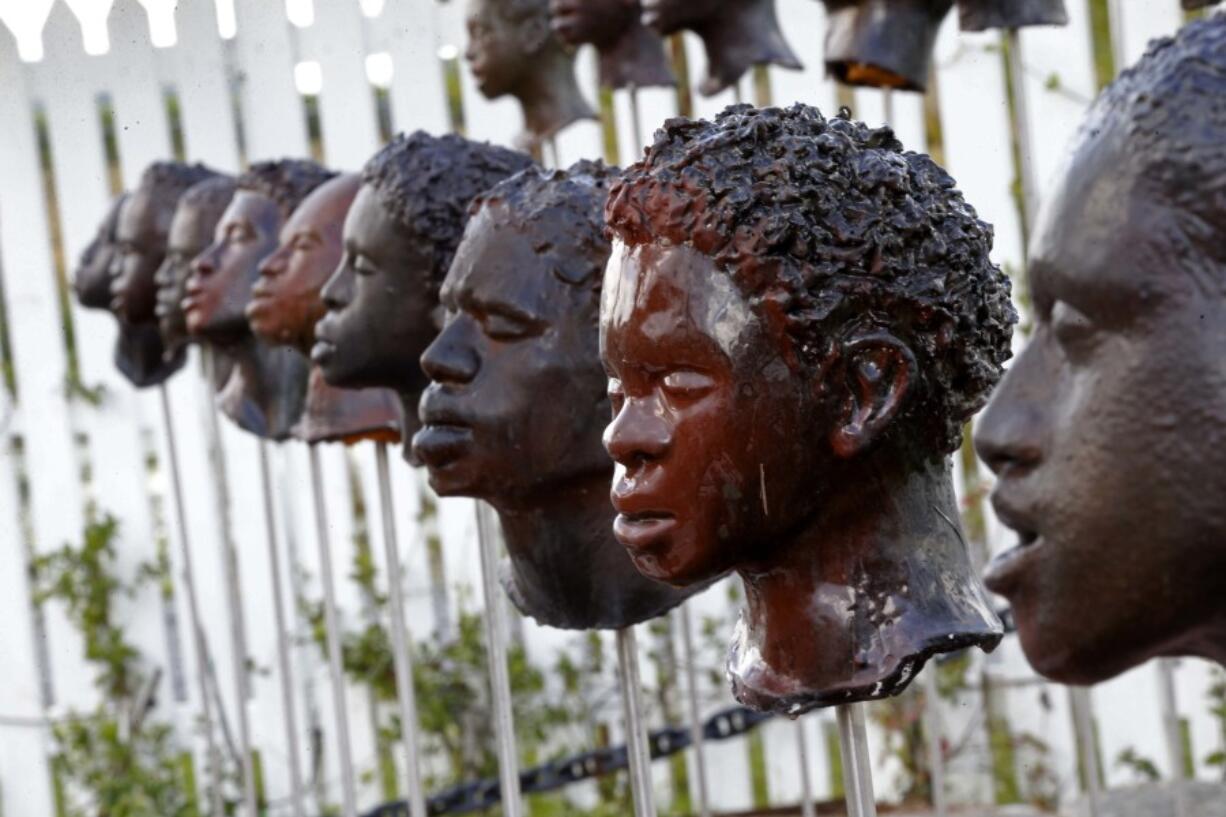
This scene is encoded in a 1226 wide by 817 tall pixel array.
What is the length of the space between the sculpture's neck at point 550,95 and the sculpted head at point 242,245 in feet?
1.81

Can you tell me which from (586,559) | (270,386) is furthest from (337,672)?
(586,559)

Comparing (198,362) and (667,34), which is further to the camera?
(198,362)

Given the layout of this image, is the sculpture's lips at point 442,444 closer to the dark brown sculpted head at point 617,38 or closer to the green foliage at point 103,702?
the dark brown sculpted head at point 617,38

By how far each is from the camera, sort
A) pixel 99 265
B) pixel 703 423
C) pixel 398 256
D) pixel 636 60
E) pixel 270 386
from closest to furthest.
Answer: pixel 703 423, pixel 398 256, pixel 270 386, pixel 636 60, pixel 99 265

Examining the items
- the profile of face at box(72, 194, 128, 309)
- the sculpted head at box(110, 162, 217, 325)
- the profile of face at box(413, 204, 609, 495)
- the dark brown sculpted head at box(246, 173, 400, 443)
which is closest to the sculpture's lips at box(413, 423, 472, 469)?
the profile of face at box(413, 204, 609, 495)

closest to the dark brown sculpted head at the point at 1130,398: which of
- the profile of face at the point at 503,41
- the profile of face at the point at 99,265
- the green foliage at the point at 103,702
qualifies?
the profile of face at the point at 503,41

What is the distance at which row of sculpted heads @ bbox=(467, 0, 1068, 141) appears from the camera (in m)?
2.73

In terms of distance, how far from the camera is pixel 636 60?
3.29 m

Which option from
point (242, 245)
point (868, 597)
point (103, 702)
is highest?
point (242, 245)

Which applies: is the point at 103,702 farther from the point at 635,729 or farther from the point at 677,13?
the point at 635,729

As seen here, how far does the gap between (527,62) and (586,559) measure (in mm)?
1690

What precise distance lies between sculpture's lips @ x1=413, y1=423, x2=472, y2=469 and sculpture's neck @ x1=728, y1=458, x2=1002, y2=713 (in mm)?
470

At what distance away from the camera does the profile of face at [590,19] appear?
3221mm

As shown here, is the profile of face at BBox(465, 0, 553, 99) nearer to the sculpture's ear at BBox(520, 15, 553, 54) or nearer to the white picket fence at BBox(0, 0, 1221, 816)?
the sculpture's ear at BBox(520, 15, 553, 54)
